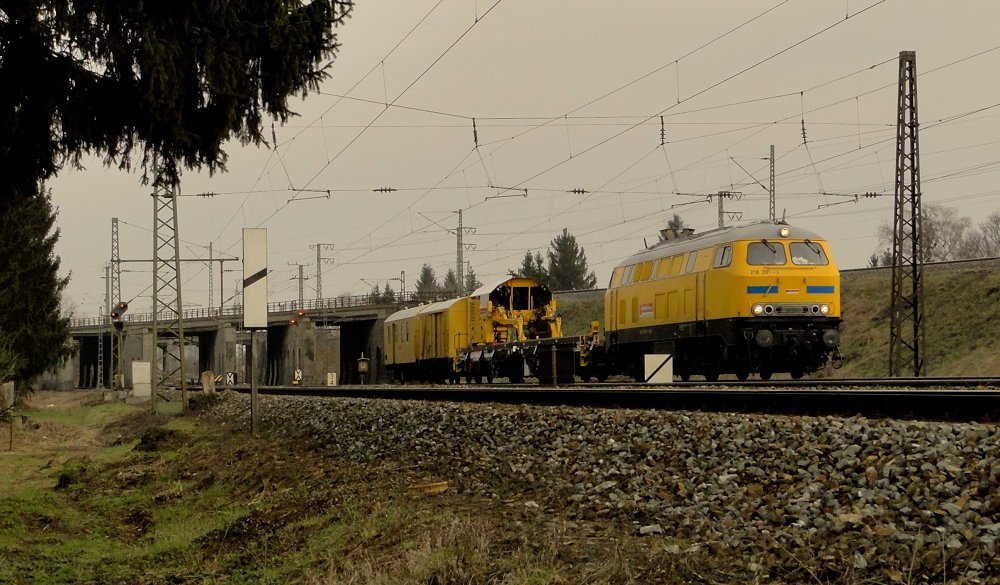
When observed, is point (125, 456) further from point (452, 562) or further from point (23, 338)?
point (23, 338)

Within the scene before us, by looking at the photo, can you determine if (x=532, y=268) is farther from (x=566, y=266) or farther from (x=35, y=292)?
(x=35, y=292)

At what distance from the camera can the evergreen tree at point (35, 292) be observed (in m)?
38.7

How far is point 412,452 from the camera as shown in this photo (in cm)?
1234

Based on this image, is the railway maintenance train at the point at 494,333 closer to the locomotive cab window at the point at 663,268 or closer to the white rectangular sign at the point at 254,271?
the locomotive cab window at the point at 663,268

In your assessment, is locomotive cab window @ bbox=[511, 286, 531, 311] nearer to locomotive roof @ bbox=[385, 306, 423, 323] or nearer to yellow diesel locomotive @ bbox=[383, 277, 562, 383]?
yellow diesel locomotive @ bbox=[383, 277, 562, 383]

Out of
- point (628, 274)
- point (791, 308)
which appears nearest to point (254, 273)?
point (791, 308)

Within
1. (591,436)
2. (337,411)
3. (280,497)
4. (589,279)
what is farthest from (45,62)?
(589,279)

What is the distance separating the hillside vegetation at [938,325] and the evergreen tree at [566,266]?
4821cm

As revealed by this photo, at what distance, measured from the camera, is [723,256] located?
2228 centimetres

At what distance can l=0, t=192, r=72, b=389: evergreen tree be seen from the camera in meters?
38.7

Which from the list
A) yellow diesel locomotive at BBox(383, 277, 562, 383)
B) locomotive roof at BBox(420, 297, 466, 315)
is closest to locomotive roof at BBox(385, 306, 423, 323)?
locomotive roof at BBox(420, 297, 466, 315)

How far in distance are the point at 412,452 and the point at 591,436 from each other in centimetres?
257

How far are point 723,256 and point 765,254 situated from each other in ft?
2.74

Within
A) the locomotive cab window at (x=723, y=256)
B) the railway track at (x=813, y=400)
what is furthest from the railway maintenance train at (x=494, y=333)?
the railway track at (x=813, y=400)
